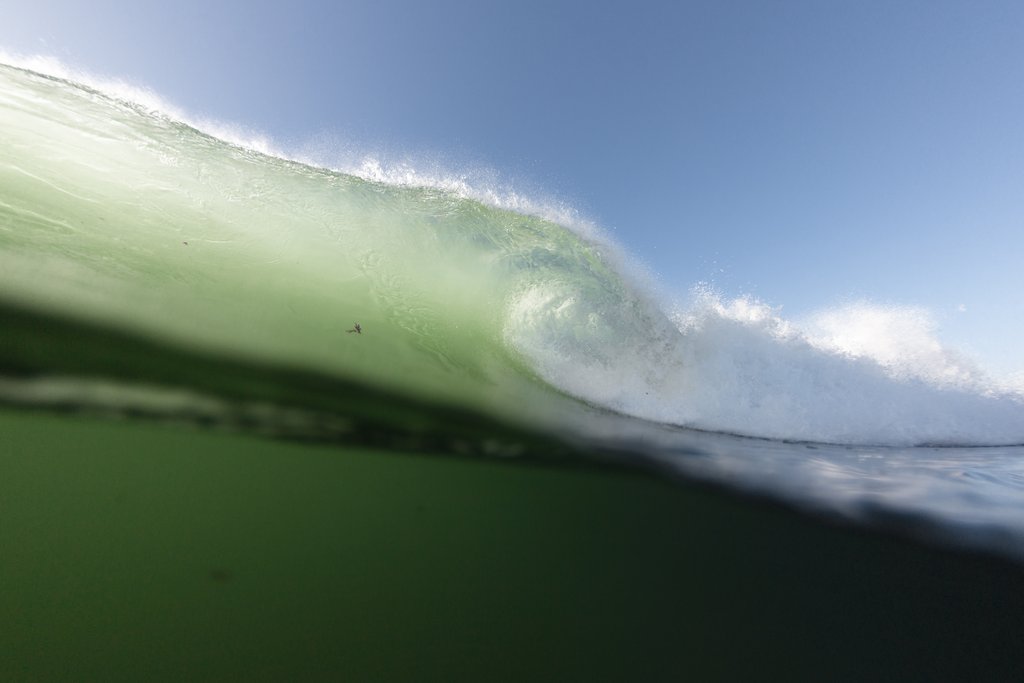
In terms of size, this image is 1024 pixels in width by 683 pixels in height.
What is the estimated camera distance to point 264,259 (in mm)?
5078

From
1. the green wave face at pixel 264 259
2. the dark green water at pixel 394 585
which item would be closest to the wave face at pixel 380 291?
the green wave face at pixel 264 259

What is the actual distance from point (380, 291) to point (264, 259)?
139cm

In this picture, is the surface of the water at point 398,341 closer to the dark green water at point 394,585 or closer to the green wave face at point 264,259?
the green wave face at point 264,259

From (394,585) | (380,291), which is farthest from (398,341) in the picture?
(394,585)

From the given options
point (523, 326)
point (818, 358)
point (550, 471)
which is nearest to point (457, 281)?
point (523, 326)

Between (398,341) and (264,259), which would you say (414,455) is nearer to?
(398,341)

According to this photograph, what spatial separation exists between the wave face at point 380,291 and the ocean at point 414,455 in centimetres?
4

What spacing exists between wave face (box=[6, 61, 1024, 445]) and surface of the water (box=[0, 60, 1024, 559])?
0.03 m

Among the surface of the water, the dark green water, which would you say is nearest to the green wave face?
the surface of the water

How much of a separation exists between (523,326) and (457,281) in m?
1.26

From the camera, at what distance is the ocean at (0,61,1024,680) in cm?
153

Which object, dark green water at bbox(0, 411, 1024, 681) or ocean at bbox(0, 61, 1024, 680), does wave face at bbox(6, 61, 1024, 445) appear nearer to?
ocean at bbox(0, 61, 1024, 680)

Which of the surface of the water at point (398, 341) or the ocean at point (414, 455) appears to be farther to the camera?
the surface of the water at point (398, 341)

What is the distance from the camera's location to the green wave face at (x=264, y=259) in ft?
12.7
